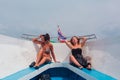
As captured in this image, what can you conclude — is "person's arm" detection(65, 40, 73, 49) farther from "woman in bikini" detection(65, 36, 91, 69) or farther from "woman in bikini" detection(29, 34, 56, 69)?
"woman in bikini" detection(29, 34, 56, 69)

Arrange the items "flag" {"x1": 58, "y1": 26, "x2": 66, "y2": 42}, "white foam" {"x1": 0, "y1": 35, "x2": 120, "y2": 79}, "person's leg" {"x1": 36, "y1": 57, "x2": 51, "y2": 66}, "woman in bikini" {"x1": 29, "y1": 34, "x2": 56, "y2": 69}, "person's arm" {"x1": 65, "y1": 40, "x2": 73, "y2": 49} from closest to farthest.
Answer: "person's leg" {"x1": 36, "y1": 57, "x2": 51, "y2": 66}, "woman in bikini" {"x1": 29, "y1": 34, "x2": 56, "y2": 69}, "white foam" {"x1": 0, "y1": 35, "x2": 120, "y2": 79}, "person's arm" {"x1": 65, "y1": 40, "x2": 73, "y2": 49}, "flag" {"x1": 58, "y1": 26, "x2": 66, "y2": 42}

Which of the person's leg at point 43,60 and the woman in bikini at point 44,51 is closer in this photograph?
the person's leg at point 43,60

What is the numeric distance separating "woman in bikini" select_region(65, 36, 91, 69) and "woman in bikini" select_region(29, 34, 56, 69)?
429mm

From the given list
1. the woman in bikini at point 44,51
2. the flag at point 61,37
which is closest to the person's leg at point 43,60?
the woman in bikini at point 44,51

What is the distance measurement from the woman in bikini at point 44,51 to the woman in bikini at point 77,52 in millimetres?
429

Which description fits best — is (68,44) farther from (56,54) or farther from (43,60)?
(43,60)

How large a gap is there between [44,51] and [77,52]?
71cm

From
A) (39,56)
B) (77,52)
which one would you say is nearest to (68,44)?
(77,52)

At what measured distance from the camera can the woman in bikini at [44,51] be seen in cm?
563

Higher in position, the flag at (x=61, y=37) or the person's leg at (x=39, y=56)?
the flag at (x=61, y=37)

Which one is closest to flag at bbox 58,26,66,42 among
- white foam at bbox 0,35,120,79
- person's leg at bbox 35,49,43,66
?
white foam at bbox 0,35,120,79

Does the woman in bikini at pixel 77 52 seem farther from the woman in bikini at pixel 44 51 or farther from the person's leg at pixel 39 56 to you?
the person's leg at pixel 39 56

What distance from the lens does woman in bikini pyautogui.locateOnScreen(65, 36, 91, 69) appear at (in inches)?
219

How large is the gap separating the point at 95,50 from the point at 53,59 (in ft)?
3.33
